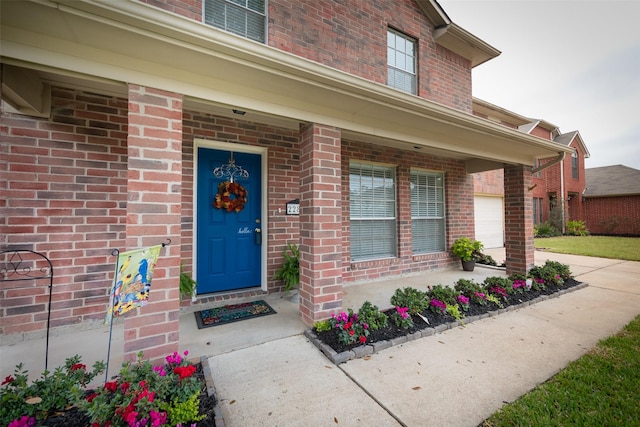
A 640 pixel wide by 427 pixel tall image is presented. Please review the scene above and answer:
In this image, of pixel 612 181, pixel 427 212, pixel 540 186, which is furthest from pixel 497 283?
pixel 612 181

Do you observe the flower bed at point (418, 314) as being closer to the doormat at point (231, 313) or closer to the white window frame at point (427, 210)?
the doormat at point (231, 313)

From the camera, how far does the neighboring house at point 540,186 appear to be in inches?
381

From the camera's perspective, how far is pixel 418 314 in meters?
3.16

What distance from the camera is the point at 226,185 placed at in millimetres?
3740

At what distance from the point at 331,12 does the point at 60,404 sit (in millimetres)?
6021

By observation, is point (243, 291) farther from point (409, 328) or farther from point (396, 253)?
point (396, 253)

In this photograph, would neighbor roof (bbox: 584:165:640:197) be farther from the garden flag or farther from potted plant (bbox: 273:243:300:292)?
the garden flag

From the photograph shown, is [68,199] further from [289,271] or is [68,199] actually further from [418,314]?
[418,314]

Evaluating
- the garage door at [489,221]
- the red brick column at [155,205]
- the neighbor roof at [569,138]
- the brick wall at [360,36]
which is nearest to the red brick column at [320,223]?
the red brick column at [155,205]

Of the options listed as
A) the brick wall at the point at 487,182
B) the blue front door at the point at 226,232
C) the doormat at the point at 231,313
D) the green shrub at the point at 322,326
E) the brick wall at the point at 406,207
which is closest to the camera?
the green shrub at the point at 322,326

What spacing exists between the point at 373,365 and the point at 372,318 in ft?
1.92

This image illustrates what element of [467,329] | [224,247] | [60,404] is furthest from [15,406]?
[467,329]

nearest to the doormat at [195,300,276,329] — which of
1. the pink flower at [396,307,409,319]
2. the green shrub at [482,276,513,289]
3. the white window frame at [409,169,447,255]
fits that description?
the pink flower at [396,307,409,319]

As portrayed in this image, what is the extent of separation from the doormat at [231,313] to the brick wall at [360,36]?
13.1 feet
